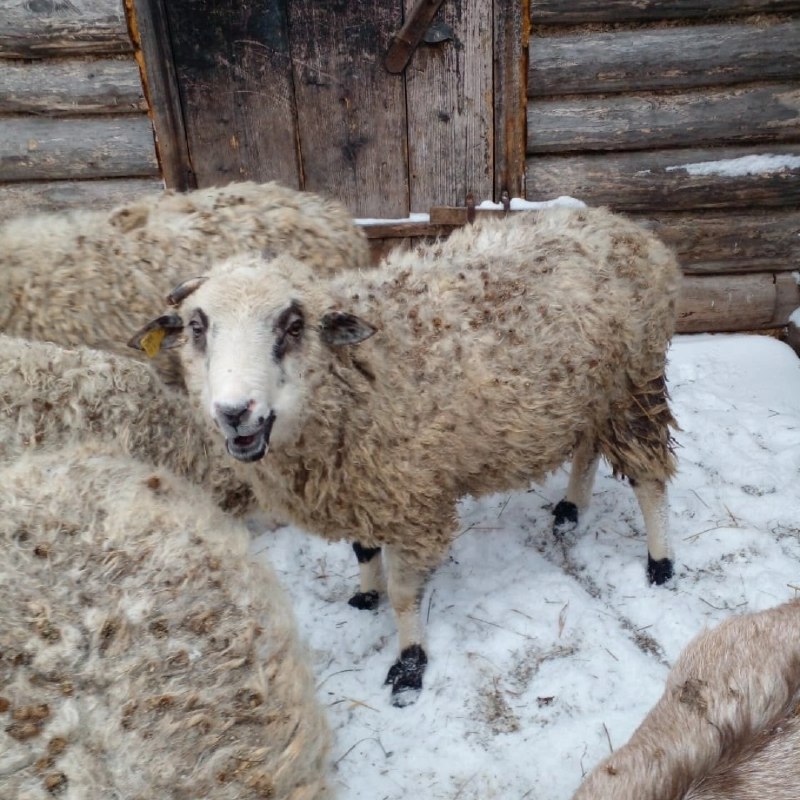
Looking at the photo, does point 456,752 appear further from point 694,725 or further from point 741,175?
point 741,175

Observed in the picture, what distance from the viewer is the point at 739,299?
4.89 meters

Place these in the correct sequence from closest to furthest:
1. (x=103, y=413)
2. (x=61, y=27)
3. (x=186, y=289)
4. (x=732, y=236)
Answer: (x=186, y=289), (x=103, y=413), (x=61, y=27), (x=732, y=236)

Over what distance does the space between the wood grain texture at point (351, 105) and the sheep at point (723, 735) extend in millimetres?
3645

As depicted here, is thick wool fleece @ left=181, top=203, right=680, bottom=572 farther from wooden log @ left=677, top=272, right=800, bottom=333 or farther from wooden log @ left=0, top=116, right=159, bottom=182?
wooden log @ left=0, top=116, right=159, bottom=182

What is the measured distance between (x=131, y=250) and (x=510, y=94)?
8.31 feet

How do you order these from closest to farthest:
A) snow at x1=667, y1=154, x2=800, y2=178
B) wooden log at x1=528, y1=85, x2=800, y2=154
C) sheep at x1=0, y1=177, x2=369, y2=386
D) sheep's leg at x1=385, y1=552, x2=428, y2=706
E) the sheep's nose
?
the sheep's nose → sheep's leg at x1=385, y1=552, x2=428, y2=706 → sheep at x1=0, y1=177, x2=369, y2=386 → wooden log at x1=528, y1=85, x2=800, y2=154 → snow at x1=667, y1=154, x2=800, y2=178

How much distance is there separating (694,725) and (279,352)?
156 cm

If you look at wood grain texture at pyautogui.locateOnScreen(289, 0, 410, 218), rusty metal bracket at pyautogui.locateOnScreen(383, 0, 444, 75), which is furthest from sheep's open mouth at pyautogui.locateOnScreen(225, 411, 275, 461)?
rusty metal bracket at pyautogui.locateOnScreen(383, 0, 444, 75)

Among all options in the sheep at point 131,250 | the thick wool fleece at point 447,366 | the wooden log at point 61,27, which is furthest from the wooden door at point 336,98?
the thick wool fleece at point 447,366

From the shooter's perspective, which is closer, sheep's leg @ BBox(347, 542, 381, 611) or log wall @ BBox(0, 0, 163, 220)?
sheep's leg @ BBox(347, 542, 381, 611)

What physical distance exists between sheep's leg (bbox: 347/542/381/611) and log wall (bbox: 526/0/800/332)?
276 centimetres

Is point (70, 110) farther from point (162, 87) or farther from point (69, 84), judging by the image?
point (162, 87)

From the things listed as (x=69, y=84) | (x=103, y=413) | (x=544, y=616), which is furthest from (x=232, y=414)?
(x=69, y=84)

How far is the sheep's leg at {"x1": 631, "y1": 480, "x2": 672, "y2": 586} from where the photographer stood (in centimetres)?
320
